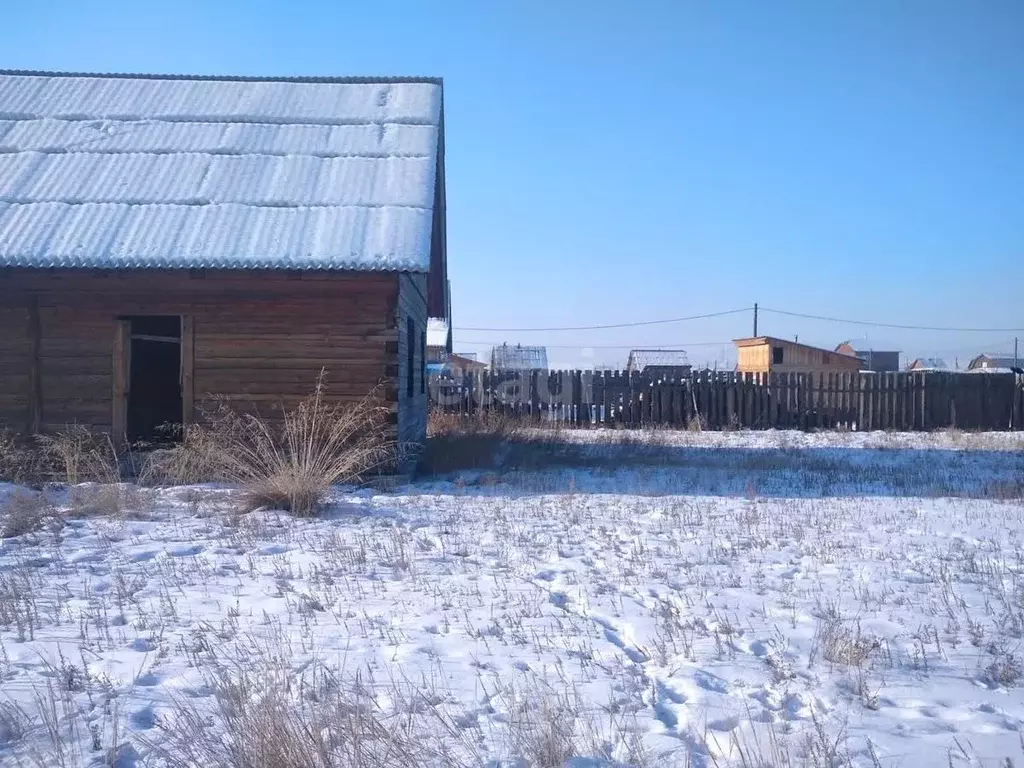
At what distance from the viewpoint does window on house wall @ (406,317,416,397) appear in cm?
1274

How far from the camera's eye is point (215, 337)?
1108 cm

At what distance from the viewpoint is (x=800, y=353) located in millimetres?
43312

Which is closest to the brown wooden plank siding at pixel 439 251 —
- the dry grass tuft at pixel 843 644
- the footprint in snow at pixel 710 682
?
the dry grass tuft at pixel 843 644

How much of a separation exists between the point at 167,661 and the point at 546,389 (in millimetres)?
17758

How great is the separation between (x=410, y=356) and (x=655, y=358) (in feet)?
84.9

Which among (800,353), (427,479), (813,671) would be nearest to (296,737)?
(813,671)

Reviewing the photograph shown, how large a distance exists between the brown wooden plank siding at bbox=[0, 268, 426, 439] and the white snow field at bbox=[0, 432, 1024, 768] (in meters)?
2.44

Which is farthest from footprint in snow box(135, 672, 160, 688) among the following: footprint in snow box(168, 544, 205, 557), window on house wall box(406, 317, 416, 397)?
window on house wall box(406, 317, 416, 397)

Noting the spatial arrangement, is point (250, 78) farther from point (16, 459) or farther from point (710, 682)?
point (710, 682)

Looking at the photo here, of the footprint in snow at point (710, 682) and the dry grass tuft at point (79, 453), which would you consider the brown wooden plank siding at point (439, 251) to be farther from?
the footprint in snow at point (710, 682)

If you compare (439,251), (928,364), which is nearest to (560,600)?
(439,251)

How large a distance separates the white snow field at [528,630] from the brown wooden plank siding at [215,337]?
7.99 ft

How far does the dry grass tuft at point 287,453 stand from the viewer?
8562 millimetres

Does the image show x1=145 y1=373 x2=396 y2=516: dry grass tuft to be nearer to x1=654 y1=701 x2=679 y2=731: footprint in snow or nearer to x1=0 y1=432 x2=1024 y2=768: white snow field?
x1=0 y1=432 x2=1024 y2=768: white snow field
